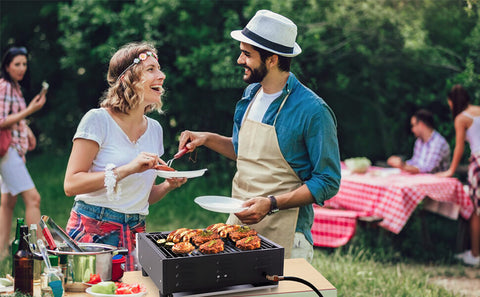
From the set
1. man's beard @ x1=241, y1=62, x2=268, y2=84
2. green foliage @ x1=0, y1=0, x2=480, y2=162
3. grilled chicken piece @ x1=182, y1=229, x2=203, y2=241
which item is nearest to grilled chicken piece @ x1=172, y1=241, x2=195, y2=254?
grilled chicken piece @ x1=182, y1=229, x2=203, y2=241

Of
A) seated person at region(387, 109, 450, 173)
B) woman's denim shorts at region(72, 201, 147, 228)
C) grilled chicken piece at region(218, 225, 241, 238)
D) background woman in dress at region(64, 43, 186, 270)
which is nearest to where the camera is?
grilled chicken piece at region(218, 225, 241, 238)

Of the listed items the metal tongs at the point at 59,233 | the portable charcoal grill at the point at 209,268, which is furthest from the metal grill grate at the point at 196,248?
the metal tongs at the point at 59,233

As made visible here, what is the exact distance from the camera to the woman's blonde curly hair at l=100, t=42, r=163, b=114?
2.96 meters

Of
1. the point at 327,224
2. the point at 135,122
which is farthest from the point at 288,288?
the point at 327,224

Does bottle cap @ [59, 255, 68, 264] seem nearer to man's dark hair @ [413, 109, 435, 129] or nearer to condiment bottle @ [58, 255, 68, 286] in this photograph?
condiment bottle @ [58, 255, 68, 286]

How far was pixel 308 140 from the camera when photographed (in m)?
2.96

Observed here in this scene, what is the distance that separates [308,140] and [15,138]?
3.65 metres

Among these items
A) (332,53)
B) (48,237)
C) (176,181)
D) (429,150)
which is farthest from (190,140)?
(332,53)

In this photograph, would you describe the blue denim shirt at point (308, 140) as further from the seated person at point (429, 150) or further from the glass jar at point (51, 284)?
the seated person at point (429, 150)

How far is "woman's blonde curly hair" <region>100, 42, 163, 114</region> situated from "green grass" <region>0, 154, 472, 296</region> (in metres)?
2.73

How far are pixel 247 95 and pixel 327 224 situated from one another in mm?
3076

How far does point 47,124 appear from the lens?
11836mm

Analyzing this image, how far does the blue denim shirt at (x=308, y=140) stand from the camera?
2900 millimetres

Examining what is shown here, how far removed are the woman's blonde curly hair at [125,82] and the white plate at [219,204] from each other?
2.13 ft
